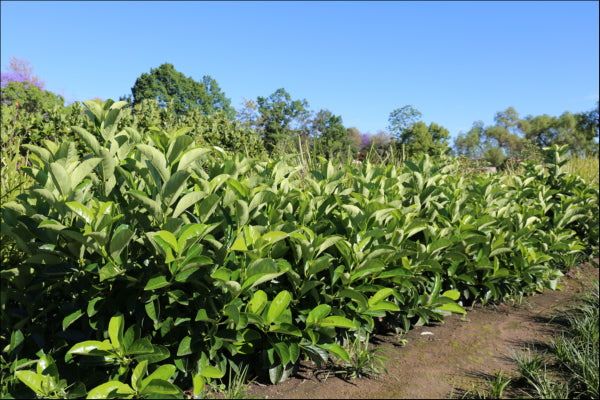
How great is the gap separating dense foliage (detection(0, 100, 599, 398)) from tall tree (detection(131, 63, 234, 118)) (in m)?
31.4

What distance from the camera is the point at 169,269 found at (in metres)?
2.13

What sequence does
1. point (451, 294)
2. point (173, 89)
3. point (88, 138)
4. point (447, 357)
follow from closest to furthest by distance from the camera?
1. point (88, 138)
2. point (447, 357)
3. point (451, 294)
4. point (173, 89)

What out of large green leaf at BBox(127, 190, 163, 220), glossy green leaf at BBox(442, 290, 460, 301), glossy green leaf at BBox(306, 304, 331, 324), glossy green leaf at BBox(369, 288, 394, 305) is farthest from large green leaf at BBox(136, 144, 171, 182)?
glossy green leaf at BBox(442, 290, 460, 301)

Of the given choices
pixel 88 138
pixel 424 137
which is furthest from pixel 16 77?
pixel 88 138

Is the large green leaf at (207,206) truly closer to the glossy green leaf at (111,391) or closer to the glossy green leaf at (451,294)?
A: the glossy green leaf at (111,391)

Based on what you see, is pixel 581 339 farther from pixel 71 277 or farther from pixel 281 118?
pixel 281 118

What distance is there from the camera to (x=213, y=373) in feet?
7.60

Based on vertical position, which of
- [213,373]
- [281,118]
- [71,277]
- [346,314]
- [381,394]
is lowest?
[381,394]

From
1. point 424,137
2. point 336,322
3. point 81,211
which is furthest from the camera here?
point 424,137

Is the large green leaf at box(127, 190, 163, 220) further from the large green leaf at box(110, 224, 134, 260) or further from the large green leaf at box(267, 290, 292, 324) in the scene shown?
the large green leaf at box(267, 290, 292, 324)

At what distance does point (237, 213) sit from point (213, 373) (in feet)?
2.97

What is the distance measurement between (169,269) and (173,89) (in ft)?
118

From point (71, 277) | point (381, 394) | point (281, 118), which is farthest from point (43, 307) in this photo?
point (281, 118)

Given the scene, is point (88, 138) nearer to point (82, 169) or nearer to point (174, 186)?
point (82, 169)
